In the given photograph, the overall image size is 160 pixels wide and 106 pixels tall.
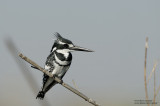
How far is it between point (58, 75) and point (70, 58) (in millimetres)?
235

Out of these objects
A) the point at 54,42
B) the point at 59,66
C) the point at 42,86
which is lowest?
the point at 42,86

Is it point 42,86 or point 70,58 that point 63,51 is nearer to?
point 70,58

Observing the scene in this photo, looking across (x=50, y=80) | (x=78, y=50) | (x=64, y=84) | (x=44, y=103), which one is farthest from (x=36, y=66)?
(x=50, y=80)

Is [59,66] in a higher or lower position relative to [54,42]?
lower

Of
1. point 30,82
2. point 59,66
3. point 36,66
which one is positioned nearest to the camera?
point 30,82

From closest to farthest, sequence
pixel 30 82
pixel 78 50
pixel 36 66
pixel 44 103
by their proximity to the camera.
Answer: pixel 30 82, pixel 44 103, pixel 36 66, pixel 78 50

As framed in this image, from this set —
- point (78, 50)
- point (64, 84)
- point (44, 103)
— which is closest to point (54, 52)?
point (78, 50)

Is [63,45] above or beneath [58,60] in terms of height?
above

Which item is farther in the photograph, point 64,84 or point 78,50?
point 78,50

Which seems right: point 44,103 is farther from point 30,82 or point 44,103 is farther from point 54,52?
point 54,52

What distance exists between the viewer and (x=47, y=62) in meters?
3.30

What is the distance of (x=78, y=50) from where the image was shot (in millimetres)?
3039

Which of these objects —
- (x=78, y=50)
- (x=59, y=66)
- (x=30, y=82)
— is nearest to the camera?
(x=30, y=82)

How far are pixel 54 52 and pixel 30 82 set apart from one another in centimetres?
209
